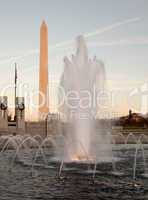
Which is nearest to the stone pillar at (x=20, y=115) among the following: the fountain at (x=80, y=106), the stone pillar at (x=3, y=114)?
the stone pillar at (x=3, y=114)

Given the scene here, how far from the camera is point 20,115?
143 ft

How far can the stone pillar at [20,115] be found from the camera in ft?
141

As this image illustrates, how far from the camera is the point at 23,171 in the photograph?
16828 millimetres

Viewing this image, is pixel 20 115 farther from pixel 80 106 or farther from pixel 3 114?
pixel 80 106

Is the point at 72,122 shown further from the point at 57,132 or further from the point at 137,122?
the point at 137,122

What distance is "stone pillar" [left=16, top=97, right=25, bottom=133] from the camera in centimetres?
4312

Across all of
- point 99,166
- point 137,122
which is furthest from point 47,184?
point 137,122

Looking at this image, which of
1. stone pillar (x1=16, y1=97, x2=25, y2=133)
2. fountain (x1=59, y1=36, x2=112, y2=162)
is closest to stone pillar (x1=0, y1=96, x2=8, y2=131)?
stone pillar (x1=16, y1=97, x2=25, y2=133)

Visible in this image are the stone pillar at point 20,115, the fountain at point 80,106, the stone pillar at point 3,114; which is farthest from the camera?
the stone pillar at point 3,114

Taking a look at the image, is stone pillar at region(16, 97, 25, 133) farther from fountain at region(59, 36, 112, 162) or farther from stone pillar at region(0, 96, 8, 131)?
fountain at region(59, 36, 112, 162)

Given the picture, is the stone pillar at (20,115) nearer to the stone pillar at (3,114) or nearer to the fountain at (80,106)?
the stone pillar at (3,114)

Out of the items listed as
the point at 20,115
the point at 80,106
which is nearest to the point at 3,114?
the point at 20,115

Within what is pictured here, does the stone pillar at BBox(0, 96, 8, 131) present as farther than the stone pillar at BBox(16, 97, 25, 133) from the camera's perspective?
Yes

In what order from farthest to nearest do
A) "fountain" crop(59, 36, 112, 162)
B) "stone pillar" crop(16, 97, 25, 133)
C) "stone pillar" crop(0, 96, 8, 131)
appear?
"stone pillar" crop(0, 96, 8, 131), "stone pillar" crop(16, 97, 25, 133), "fountain" crop(59, 36, 112, 162)
